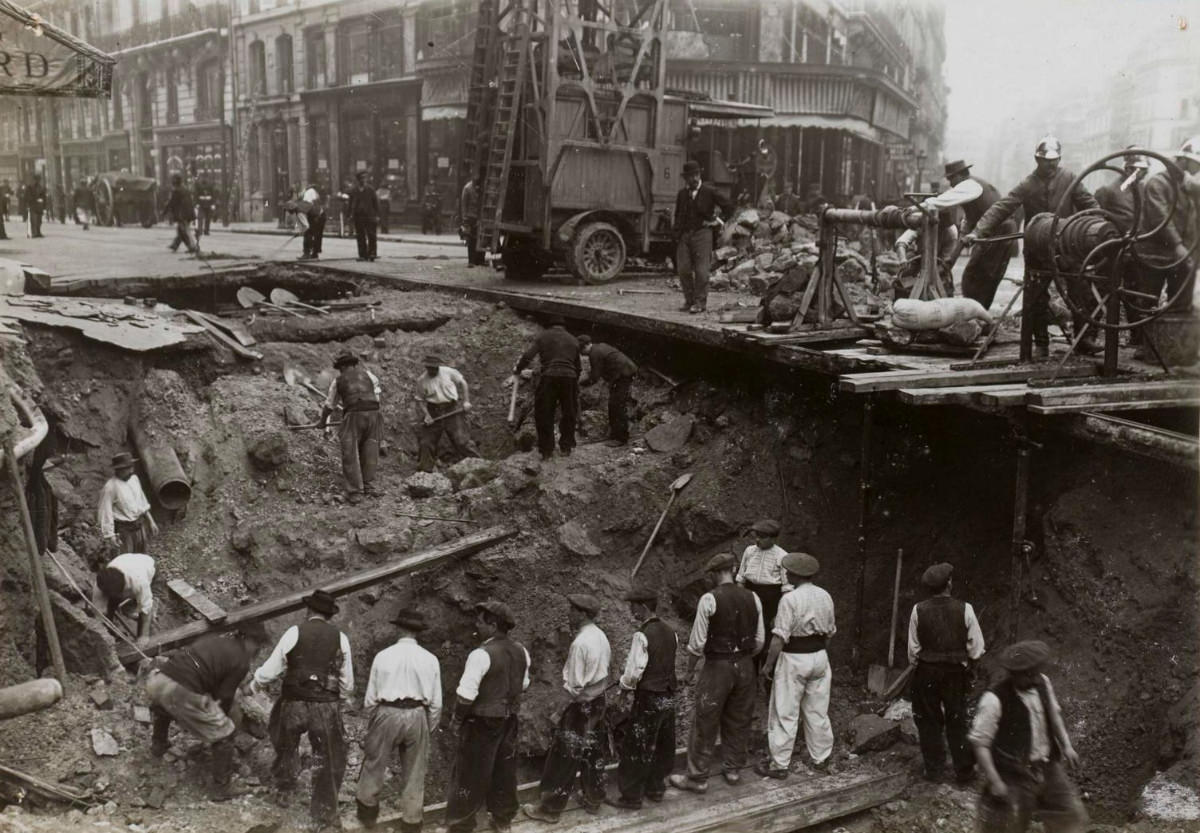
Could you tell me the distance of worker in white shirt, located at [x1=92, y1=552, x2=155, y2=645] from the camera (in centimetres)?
751

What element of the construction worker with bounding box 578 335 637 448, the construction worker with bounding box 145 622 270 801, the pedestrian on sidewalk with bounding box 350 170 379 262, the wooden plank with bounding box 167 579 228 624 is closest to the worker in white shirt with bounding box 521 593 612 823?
the construction worker with bounding box 145 622 270 801

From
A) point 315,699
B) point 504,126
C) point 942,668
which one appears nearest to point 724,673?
point 942,668

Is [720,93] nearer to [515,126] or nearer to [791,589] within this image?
[515,126]

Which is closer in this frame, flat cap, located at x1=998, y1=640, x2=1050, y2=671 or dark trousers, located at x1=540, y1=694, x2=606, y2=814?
flat cap, located at x1=998, y1=640, x2=1050, y2=671

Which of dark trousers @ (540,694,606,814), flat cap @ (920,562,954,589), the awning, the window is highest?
the window

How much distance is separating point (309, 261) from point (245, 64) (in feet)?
38.3

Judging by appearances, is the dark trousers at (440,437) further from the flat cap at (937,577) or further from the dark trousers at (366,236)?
the dark trousers at (366,236)

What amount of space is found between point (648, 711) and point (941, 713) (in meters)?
1.95

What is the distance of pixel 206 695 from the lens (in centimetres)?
646

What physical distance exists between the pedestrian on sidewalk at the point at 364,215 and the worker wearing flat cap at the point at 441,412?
6700 mm

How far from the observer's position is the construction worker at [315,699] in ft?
20.8

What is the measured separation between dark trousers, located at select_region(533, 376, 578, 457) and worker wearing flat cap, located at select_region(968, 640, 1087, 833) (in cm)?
567

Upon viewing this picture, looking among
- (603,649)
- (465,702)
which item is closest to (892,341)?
(603,649)

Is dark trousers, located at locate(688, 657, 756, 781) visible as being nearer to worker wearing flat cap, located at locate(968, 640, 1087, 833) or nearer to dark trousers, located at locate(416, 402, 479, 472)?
worker wearing flat cap, located at locate(968, 640, 1087, 833)
